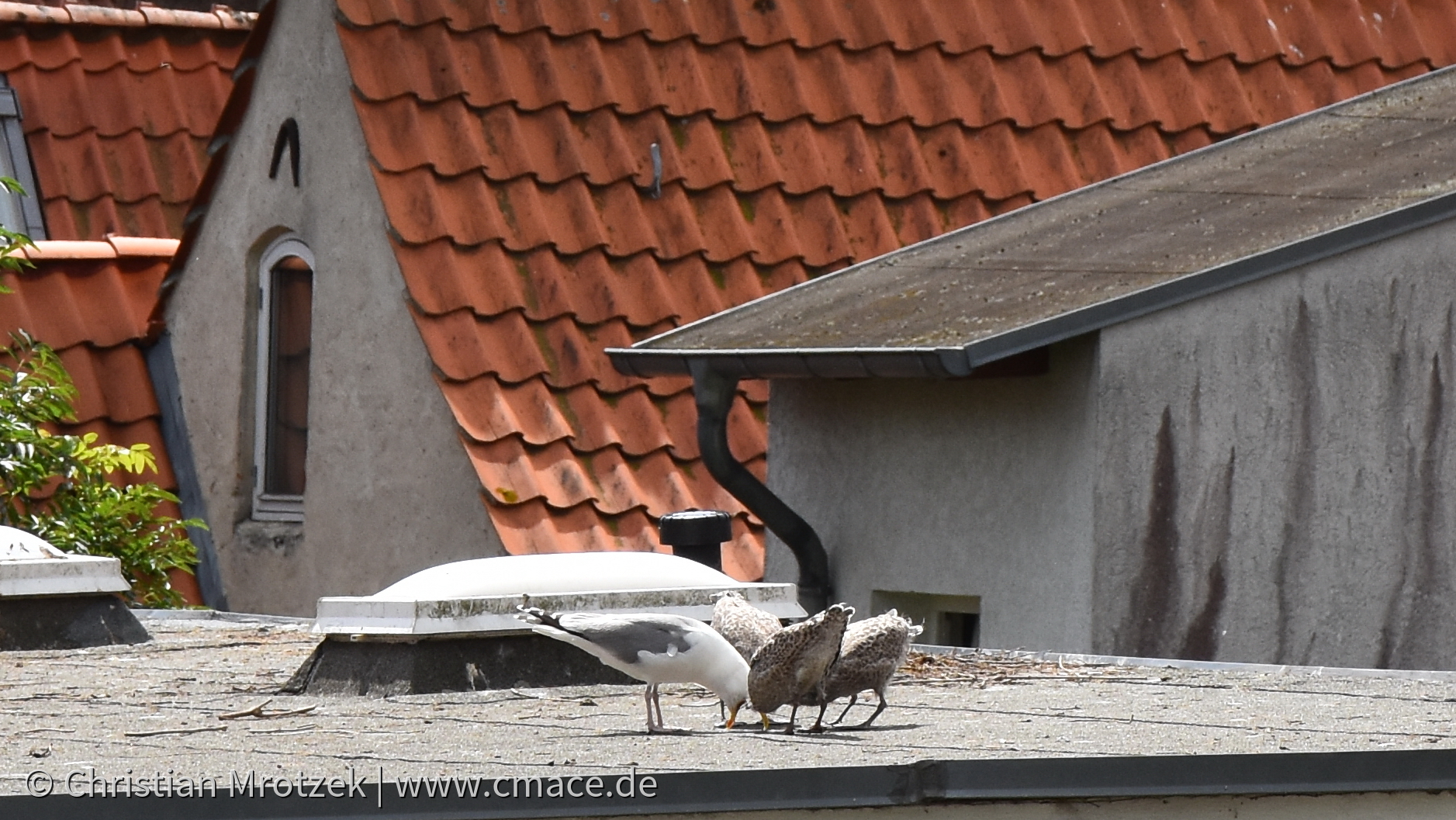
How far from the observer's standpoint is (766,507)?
9633 millimetres

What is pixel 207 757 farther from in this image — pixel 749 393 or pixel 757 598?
pixel 749 393

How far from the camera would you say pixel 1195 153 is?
11.0m

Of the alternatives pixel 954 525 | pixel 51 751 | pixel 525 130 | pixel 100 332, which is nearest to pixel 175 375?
pixel 100 332

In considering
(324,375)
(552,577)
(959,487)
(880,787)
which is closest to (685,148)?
(324,375)

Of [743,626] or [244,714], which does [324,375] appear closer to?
[244,714]

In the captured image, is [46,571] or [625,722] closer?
[625,722]

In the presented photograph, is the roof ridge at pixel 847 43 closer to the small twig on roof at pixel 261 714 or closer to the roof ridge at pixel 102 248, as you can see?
the roof ridge at pixel 102 248

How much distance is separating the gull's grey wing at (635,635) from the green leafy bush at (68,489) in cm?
593

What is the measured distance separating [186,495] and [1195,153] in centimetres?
496

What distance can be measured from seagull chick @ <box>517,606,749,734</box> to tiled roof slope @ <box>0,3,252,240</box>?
28.5 ft

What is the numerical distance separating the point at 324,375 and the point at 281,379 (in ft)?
2.16

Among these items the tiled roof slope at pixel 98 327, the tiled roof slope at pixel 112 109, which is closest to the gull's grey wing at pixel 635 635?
the tiled roof slope at pixel 98 327

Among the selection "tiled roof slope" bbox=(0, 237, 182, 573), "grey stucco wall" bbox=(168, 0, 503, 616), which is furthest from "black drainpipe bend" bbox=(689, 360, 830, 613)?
"tiled roof slope" bbox=(0, 237, 182, 573)

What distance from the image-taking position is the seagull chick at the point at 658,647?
4668mm
